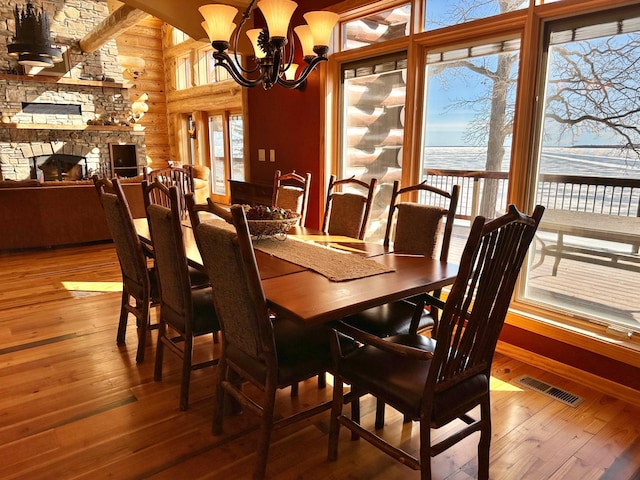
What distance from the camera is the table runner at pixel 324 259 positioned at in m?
2.03

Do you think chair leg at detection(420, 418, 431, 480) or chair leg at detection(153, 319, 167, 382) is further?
chair leg at detection(153, 319, 167, 382)

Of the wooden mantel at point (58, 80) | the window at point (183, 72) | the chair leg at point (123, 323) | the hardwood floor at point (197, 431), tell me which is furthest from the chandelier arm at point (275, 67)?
the wooden mantel at point (58, 80)

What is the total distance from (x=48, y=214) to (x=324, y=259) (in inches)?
177

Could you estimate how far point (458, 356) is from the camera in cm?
155

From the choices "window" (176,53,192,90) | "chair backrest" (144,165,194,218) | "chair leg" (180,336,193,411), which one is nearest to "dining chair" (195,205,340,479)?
"chair leg" (180,336,193,411)

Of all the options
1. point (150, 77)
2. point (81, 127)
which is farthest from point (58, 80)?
point (150, 77)

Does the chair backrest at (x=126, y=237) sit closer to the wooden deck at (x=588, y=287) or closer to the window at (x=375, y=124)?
the window at (x=375, y=124)

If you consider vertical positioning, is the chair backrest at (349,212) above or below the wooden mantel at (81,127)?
below

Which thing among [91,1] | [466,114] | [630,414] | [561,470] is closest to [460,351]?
[561,470]

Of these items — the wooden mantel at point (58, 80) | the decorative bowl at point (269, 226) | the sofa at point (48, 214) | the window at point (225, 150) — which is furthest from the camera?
the window at point (225, 150)

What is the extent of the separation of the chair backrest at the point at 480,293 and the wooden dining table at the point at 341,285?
13.0 inches

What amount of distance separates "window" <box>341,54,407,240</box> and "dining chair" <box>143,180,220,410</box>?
82.0 inches

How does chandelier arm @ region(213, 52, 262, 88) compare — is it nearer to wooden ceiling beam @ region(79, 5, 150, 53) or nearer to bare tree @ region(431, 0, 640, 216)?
bare tree @ region(431, 0, 640, 216)

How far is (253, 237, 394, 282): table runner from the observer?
2027mm
